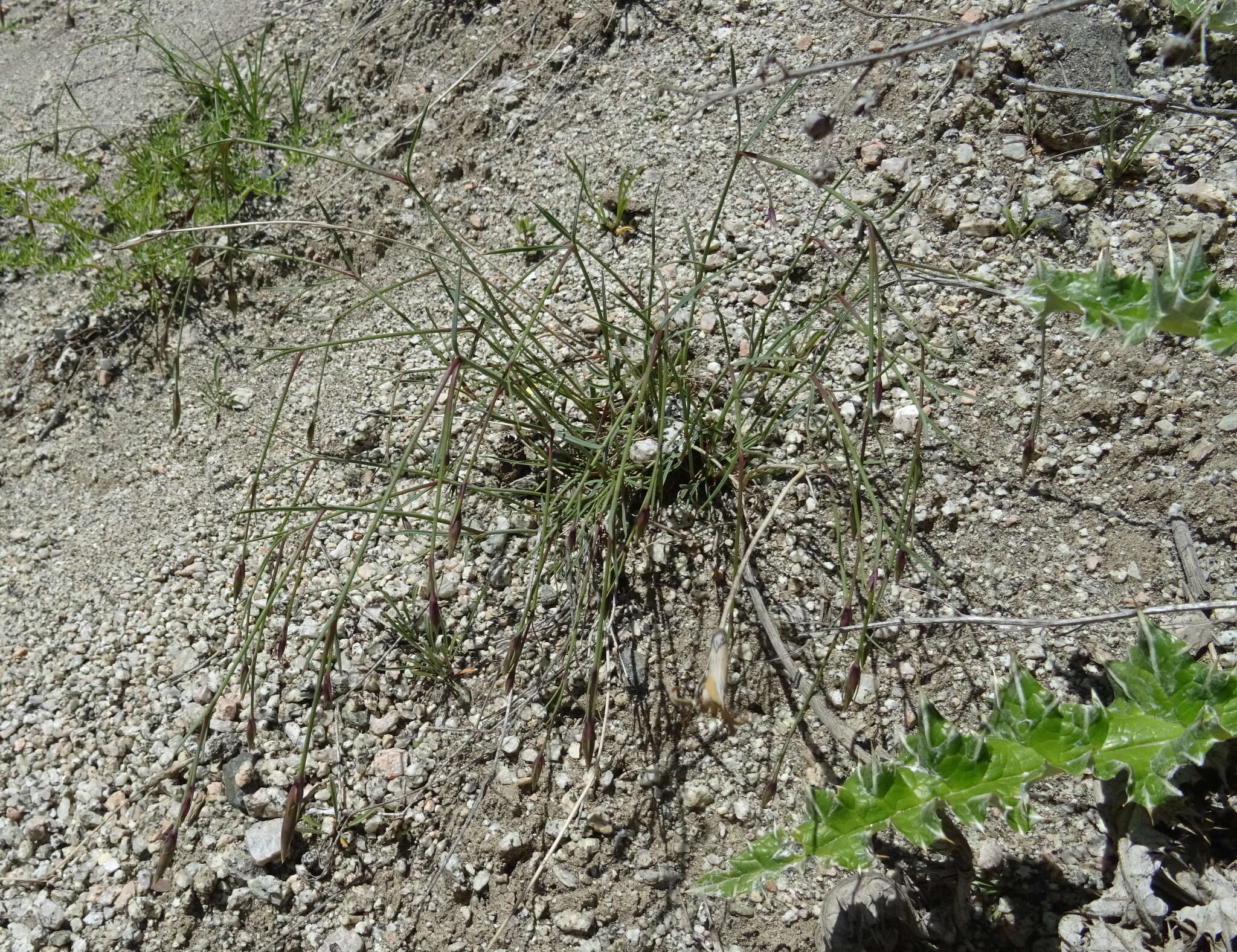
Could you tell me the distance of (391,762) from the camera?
1.75 metres

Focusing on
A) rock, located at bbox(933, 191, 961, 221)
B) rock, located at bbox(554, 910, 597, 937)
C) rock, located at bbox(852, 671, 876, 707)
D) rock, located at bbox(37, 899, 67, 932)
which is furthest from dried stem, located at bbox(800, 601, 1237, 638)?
rock, located at bbox(37, 899, 67, 932)

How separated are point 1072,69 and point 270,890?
2.48 m

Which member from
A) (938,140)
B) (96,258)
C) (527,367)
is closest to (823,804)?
(527,367)

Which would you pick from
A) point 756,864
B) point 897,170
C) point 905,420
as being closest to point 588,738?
point 756,864

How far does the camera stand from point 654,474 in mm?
1578

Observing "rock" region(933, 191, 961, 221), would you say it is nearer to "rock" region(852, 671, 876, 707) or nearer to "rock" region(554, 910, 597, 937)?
"rock" region(852, 671, 876, 707)

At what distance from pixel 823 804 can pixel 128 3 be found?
3551mm

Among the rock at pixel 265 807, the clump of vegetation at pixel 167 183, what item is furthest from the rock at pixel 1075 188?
the rock at pixel 265 807

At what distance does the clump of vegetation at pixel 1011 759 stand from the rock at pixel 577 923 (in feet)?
0.90

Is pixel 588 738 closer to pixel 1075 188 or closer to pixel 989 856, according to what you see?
pixel 989 856

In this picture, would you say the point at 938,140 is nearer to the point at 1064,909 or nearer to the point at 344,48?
the point at 1064,909

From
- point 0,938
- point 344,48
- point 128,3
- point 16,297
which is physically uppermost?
point 128,3

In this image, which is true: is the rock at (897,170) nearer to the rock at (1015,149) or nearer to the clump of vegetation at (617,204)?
the rock at (1015,149)

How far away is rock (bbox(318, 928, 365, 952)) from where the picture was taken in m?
1.61
